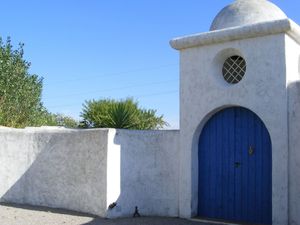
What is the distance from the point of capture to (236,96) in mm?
8258

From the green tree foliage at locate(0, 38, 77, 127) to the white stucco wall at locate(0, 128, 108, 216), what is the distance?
6.64m

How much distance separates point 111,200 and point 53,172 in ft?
6.04

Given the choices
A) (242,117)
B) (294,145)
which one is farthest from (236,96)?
(294,145)

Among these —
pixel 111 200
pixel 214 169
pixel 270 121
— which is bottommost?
pixel 111 200

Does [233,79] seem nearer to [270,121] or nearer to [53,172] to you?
[270,121]

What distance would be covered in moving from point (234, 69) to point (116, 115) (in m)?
6.56

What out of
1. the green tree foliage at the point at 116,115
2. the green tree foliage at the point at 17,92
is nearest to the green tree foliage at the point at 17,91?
the green tree foliage at the point at 17,92

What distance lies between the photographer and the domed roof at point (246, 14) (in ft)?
29.0

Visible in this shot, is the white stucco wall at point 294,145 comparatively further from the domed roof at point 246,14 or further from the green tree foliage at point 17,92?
the green tree foliage at point 17,92

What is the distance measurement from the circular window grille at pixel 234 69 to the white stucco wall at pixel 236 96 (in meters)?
0.12

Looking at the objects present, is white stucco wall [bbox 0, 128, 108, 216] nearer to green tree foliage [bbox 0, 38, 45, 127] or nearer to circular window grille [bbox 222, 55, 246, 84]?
circular window grille [bbox 222, 55, 246, 84]

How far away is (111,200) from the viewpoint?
885 cm

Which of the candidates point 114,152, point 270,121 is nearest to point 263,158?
point 270,121

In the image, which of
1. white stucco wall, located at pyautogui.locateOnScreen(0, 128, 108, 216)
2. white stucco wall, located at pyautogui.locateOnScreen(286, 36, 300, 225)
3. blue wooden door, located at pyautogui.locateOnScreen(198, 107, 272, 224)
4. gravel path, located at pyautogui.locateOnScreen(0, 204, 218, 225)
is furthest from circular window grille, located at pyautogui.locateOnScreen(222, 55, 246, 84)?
gravel path, located at pyautogui.locateOnScreen(0, 204, 218, 225)
